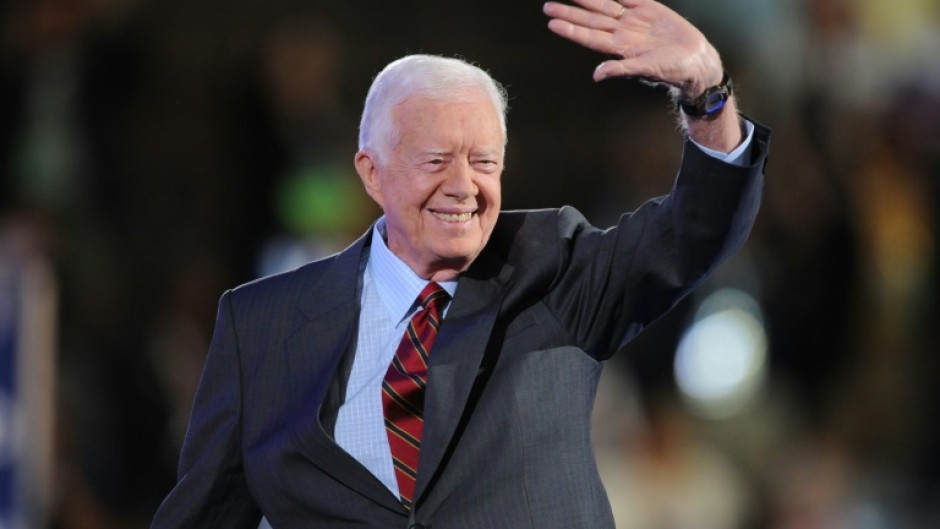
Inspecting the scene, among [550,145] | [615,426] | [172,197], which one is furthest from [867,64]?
[172,197]

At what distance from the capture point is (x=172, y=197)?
19.4 ft

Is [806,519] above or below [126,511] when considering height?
below

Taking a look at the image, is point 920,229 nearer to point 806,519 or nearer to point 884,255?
point 884,255

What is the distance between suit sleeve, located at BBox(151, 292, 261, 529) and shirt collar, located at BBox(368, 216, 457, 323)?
0.85 feet

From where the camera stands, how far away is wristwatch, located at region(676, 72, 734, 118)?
7.64ft

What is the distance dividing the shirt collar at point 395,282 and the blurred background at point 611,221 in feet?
8.61

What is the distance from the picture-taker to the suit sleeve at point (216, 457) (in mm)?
2592

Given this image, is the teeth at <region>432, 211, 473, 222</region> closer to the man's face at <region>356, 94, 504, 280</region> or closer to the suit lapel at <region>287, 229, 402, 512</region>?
the man's face at <region>356, 94, 504, 280</region>

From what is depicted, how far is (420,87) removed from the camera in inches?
99.6

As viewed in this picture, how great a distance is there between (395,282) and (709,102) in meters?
0.63

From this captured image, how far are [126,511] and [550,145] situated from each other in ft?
7.01

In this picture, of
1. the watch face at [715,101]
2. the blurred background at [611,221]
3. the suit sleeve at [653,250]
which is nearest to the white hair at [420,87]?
the suit sleeve at [653,250]

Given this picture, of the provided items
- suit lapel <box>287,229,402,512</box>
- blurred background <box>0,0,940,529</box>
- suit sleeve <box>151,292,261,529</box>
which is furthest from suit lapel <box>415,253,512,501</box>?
blurred background <box>0,0,940,529</box>

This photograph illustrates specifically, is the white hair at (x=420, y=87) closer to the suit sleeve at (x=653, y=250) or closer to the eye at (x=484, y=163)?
the eye at (x=484, y=163)
